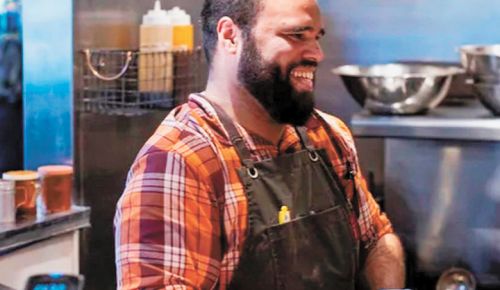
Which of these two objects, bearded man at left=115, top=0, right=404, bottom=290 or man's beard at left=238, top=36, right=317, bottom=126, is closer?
bearded man at left=115, top=0, right=404, bottom=290

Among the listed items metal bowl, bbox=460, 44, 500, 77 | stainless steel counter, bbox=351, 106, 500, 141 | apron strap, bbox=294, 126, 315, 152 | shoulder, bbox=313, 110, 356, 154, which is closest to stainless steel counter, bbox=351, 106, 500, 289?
stainless steel counter, bbox=351, 106, 500, 141

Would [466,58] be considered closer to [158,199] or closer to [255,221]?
[255,221]

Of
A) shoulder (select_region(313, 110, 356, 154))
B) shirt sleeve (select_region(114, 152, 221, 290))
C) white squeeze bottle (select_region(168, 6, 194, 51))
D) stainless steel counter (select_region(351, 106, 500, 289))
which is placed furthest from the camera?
white squeeze bottle (select_region(168, 6, 194, 51))

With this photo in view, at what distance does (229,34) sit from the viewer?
1.64 m

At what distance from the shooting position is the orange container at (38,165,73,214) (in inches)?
88.3

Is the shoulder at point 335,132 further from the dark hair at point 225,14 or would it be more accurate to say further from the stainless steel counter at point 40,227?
the stainless steel counter at point 40,227

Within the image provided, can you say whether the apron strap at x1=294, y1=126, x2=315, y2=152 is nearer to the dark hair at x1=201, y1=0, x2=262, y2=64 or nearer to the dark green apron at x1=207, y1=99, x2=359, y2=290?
the dark green apron at x1=207, y1=99, x2=359, y2=290

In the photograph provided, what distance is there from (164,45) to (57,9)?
1.22 feet

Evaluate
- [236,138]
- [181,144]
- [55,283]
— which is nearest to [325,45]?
[236,138]

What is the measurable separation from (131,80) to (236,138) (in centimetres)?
93

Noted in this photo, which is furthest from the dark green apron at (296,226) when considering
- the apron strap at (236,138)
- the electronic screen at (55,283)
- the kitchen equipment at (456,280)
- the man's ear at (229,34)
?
the kitchen equipment at (456,280)

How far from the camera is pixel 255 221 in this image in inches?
61.3

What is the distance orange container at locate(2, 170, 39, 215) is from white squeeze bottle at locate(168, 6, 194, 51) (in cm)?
62

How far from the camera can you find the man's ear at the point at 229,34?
5.35 ft
